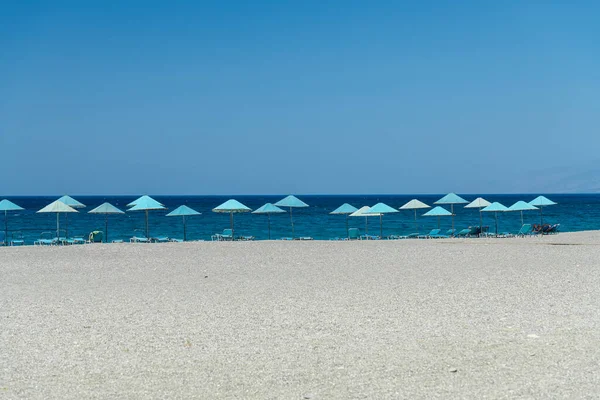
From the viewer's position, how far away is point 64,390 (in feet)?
17.1

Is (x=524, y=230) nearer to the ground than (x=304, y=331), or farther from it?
farther from it

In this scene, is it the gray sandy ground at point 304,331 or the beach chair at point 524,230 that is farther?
the beach chair at point 524,230

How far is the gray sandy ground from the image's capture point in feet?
17.3

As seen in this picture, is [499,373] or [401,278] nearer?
[499,373]

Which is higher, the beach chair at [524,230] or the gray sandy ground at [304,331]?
the beach chair at [524,230]

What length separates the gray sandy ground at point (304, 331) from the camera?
5273 millimetres

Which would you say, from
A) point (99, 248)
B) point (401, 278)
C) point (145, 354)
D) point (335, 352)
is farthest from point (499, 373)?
point (99, 248)

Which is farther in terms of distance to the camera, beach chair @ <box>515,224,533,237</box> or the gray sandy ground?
beach chair @ <box>515,224,533,237</box>

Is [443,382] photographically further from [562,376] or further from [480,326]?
[480,326]

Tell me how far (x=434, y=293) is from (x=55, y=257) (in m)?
10.8

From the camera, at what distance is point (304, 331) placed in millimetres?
7340

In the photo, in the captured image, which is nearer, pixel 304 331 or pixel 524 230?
pixel 304 331

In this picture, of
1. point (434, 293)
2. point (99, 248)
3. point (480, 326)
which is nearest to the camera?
point (480, 326)

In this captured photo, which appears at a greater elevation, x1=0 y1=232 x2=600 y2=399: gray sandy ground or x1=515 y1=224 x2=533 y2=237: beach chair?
x1=515 y1=224 x2=533 y2=237: beach chair
